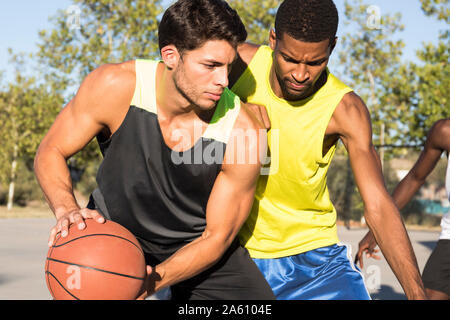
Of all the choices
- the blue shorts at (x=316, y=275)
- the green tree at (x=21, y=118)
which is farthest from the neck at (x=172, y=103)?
the green tree at (x=21, y=118)

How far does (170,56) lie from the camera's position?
3332 mm

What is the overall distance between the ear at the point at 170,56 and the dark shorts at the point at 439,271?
2476 millimetres

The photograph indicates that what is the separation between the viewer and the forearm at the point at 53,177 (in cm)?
320

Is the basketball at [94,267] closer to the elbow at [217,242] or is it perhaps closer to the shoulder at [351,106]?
the elbow at [217,242]

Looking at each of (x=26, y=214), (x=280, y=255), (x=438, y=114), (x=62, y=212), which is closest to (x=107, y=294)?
(x=62, y=212)

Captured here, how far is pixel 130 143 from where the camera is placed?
3.34 m

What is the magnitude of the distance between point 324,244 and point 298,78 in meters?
1.09

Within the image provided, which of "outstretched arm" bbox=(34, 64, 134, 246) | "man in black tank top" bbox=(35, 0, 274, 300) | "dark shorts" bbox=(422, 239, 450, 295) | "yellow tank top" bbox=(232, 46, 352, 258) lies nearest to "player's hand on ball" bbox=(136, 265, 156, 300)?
"man in black tank top" bbox=(35, 0, 274, 300)

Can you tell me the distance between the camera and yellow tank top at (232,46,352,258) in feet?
11.6

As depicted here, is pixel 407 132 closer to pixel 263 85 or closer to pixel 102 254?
pixel 263 85

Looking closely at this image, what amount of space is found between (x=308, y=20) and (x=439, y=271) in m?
2.22

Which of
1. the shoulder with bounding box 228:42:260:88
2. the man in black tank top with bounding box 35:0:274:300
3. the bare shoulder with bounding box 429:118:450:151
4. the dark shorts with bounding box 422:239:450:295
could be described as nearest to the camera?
the man in black tank top with bounding box 35:0:274:300

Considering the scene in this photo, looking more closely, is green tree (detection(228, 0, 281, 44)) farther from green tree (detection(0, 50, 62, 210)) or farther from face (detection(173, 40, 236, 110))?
face (detection(173, 40, 236, 110))

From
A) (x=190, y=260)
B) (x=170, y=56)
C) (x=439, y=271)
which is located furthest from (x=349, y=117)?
(x=439, y=271)
